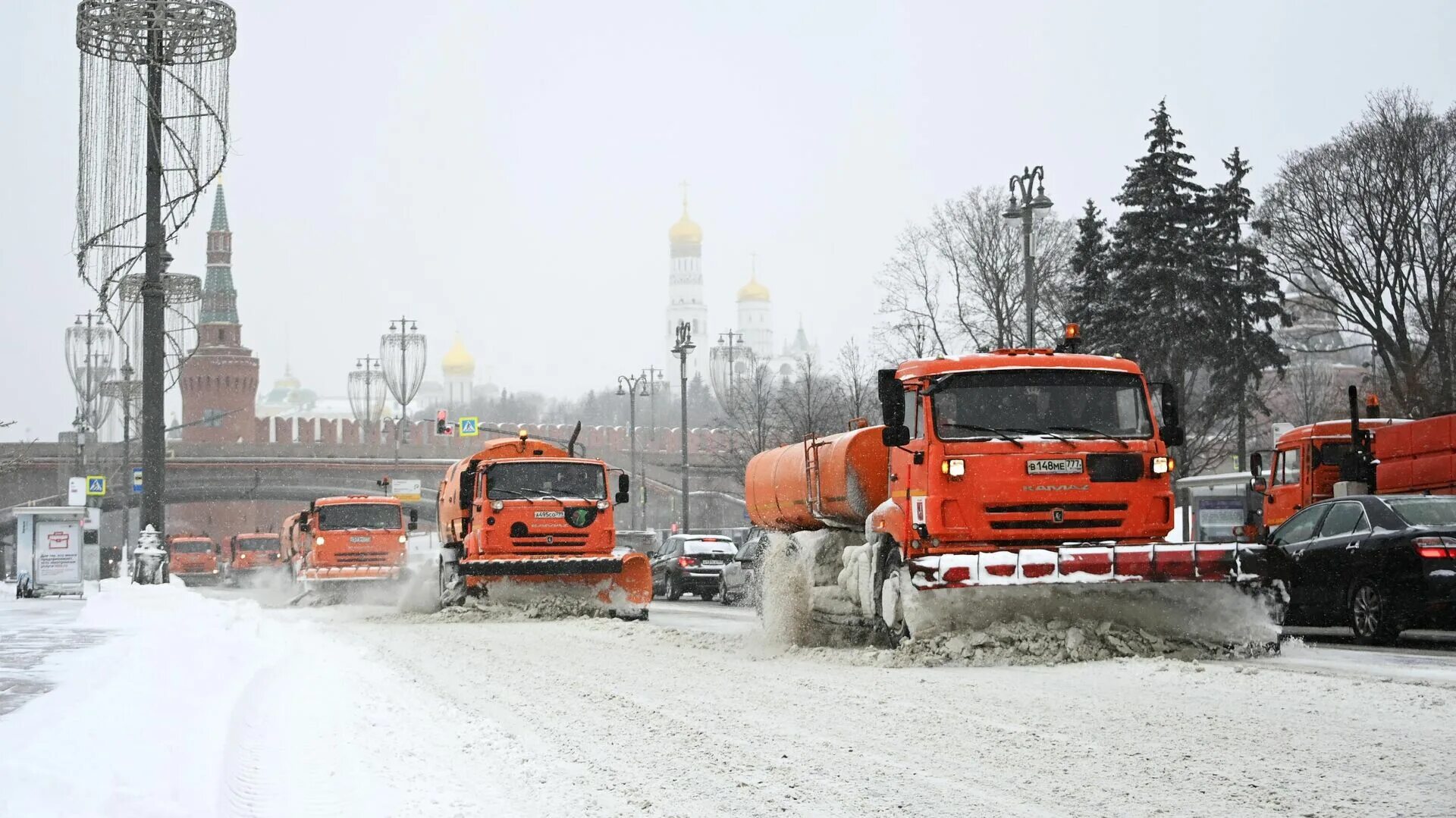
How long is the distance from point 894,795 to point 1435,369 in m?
47.9

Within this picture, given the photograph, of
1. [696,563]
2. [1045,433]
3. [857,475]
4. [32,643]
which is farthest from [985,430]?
[696,563]

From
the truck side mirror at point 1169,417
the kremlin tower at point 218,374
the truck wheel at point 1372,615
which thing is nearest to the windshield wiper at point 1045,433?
the truck side mirror at point 1169,417

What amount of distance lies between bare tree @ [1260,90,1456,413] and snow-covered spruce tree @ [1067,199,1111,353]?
759 cm

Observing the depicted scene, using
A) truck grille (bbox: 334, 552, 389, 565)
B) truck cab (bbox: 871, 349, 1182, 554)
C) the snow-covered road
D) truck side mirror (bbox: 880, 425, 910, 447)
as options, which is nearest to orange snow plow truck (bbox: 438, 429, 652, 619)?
the snow-covered road

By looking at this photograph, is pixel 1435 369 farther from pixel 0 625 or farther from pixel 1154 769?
pixel 1154 769

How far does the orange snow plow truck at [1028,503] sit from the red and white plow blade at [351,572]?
809 inches

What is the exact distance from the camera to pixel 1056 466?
13.3 meters

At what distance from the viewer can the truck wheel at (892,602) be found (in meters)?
13.4

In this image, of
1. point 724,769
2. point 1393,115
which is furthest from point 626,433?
point 724,769

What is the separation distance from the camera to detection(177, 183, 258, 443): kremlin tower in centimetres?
12569

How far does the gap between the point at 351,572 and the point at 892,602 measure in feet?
72.7

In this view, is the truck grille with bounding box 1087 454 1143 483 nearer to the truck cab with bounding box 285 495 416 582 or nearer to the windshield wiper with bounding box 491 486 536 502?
the windshield wiper with bounding box 491 486 536 502

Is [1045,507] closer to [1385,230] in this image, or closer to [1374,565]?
[1374,565]

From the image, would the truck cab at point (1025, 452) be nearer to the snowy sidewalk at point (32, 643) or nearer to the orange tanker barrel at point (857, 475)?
the orange tanker barrel at point (857, 475)
